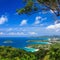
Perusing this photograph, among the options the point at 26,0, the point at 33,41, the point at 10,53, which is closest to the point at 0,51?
the point at 10,53

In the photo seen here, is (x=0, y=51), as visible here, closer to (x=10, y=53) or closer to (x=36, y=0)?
(x=10, y=53)

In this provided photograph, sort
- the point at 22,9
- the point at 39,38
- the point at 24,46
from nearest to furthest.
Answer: the point at 22,9, the point at 24,46, the point at 39,38

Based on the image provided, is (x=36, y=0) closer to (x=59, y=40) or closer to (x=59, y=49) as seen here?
(x=59, y=49)

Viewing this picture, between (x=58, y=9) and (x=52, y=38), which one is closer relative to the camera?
(x=58, y=9)

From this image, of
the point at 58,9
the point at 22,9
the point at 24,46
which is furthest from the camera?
the point at 24,46

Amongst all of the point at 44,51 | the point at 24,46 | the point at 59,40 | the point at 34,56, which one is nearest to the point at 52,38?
the point at 59,40

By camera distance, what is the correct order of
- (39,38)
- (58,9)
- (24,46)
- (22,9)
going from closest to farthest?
(58,9) < (22,9) < (24,46) < (39,38)

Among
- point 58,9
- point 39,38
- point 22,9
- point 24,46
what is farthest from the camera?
point 39,38

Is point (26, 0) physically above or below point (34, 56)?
above

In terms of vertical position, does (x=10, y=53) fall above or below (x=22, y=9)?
below
